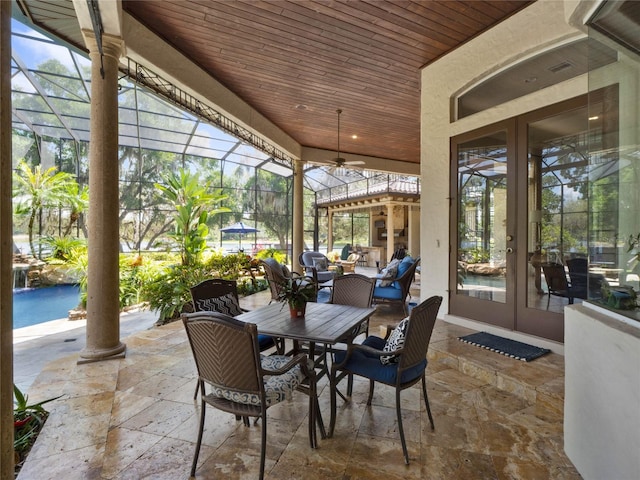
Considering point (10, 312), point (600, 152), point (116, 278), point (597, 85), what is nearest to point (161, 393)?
point (116, 278)

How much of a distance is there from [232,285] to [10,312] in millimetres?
2271

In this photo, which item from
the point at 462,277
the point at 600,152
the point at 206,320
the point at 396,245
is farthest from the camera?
the point at 396,245

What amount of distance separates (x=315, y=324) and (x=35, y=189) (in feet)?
34.6

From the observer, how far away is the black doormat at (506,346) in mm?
3244

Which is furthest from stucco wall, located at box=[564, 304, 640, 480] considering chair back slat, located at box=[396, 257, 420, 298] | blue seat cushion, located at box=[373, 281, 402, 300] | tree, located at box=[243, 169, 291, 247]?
tree, located at box=[243, 169, 291, 247]

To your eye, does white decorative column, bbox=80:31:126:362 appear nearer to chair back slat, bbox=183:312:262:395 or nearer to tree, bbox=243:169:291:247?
chair back slat, bbox=183:312:262:395

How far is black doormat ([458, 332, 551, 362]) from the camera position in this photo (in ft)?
10.6

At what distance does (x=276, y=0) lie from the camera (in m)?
3.44

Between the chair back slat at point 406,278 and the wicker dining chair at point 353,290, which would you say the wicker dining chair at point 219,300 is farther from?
the chair back slat at point 406,278

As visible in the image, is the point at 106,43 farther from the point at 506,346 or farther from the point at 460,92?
the point at 506,346

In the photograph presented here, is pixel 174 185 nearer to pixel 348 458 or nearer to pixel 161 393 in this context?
pixel 161 393

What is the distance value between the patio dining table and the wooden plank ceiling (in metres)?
3.12

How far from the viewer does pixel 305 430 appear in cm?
237

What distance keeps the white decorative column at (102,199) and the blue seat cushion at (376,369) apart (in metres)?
2.45
